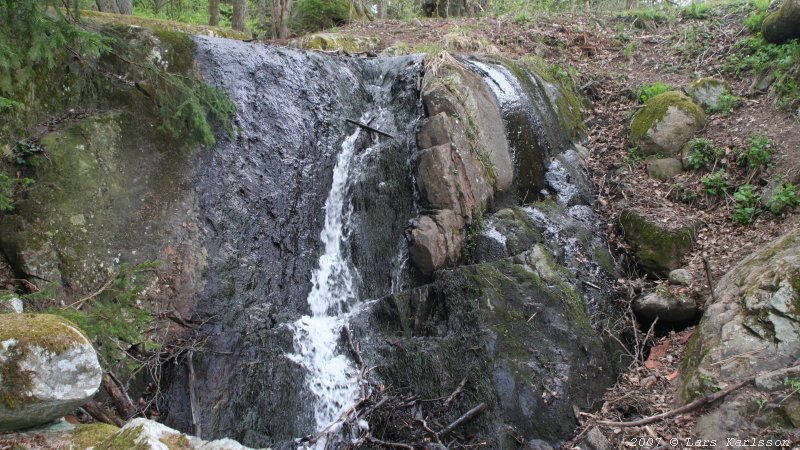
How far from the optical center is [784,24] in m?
8.27

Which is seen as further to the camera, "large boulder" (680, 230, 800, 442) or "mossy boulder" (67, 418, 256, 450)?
"large boulder" (680, 230, 800, 442)

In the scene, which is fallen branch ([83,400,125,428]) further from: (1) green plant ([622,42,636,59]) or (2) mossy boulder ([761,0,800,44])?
(1) green plant ([622,42,636,59])

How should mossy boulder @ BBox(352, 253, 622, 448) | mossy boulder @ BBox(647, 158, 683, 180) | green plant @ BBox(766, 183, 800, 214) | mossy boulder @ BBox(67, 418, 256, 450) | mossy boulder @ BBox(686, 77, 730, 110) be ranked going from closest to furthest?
mossy boulder @ BBox(67, 418, 256, 450) → mossy boulder @ BBox(352, 253, 622, 448) → green plant @ BBox(766, 183, 800, 214) → mossy boulder @ BBox(647, 158, 683, 180) → mossy boulder @ BBox(686, 77, 730, 110)

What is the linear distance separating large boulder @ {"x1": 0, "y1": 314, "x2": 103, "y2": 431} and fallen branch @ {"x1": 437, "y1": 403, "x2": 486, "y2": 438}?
9.57ft

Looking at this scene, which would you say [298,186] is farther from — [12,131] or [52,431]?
[52,431]

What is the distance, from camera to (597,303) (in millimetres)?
6027

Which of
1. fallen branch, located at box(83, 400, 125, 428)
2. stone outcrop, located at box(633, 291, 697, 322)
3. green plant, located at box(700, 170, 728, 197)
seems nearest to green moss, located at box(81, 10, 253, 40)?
fallen branch, located at box(83, 400, 125, 428)

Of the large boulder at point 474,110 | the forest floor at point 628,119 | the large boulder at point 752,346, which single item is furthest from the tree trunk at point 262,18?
the large boulder at point 752,346

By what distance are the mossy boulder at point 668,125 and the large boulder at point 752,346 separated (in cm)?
300

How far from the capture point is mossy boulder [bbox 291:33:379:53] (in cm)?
1030

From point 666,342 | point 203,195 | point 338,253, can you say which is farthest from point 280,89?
point 666,342

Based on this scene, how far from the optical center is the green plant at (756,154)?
22.8 ft

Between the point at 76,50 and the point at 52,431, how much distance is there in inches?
170

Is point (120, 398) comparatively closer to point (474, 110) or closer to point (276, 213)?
point (276, 213)
